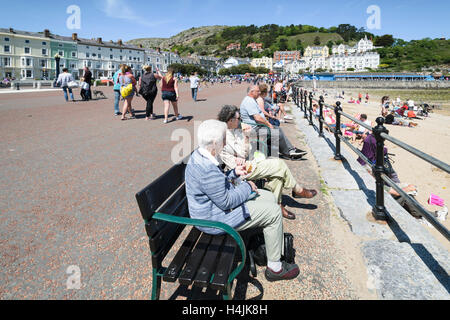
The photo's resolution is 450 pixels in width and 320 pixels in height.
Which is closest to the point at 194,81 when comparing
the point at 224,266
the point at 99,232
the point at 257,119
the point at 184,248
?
the point at 257,119

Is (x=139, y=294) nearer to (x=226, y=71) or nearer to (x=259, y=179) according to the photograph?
(x=259, y=179)

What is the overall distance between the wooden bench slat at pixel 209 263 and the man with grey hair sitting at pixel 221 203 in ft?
0.31

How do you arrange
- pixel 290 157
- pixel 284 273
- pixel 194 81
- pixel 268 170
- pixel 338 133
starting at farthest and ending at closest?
pixel 194 81 < pixel 290 157 < pixel 338 133 < pixel 268 170 < pixel 284 273

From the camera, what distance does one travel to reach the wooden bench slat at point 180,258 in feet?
6.47

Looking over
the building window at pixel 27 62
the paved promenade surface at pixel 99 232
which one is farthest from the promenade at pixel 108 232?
the building window at pixel 27 62

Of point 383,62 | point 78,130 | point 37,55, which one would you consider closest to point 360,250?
point 78,130

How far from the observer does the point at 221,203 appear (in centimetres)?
231

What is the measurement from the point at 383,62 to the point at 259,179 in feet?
568

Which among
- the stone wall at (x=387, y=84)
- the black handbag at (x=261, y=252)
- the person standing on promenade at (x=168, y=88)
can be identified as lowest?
the black handbag at (x=261, y=252)

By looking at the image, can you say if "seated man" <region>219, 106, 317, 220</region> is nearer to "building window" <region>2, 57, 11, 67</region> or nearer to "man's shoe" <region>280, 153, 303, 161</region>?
"man's shoe" <region>280, 153, 303, 161</region>

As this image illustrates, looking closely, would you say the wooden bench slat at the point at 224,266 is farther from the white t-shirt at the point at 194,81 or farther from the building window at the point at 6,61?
the building window at the point at 6,61

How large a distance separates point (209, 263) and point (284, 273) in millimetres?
785

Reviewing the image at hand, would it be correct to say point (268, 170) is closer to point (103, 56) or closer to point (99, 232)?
point (99, 232)
